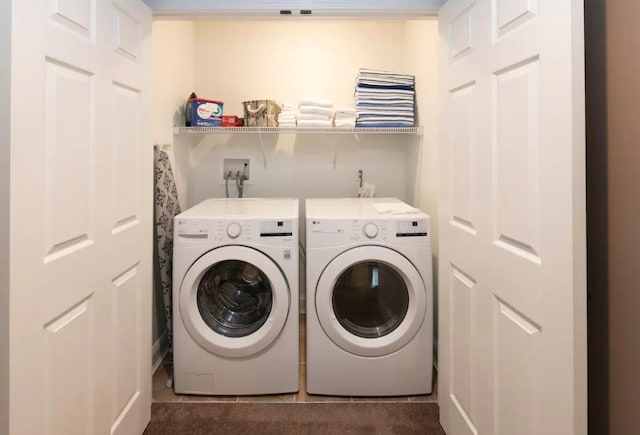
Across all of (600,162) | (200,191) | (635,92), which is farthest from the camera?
(200,191)

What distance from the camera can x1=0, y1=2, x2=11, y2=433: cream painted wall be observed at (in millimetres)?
868

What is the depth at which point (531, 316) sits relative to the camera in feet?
3.42

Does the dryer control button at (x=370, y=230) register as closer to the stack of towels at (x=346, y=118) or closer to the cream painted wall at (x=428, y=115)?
the cream painted wall at (x=428, y=115)

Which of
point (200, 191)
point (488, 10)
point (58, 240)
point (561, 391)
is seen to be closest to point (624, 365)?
point (561, 391)

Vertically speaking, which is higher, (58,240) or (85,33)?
(85,33)

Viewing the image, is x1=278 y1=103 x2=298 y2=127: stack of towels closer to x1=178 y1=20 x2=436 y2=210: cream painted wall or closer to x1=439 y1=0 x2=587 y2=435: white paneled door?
x1=178 y1=20 x2=436 y2=210: cream painted wall

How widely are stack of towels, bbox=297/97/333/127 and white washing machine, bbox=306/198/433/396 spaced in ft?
2.54

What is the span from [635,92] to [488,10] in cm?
54

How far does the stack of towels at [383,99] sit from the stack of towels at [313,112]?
21 cm

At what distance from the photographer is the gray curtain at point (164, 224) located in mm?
2158

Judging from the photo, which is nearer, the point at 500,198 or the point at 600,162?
the point at 600,162

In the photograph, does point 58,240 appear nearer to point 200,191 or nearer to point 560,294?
point 560,294

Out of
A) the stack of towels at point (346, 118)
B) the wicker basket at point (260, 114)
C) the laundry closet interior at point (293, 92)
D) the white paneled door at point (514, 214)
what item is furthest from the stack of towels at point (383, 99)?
the white paneled door at point (514, 214)

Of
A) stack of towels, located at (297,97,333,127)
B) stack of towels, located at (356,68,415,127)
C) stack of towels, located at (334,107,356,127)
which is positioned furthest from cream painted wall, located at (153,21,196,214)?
stack of towels, located at (356,68,415,127)
